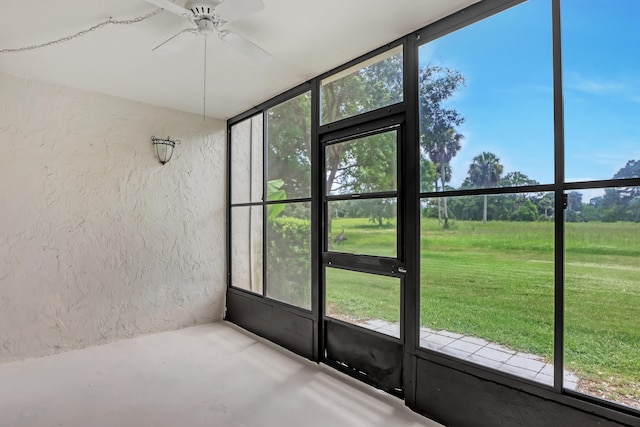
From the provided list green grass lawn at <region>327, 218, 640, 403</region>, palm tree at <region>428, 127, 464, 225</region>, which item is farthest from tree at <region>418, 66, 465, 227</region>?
green grass lawn at <region>327, 218, 640, 403</region>

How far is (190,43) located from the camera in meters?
2.48

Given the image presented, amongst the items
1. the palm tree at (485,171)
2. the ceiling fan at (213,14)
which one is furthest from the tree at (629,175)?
the ceiling fan at (213,14)

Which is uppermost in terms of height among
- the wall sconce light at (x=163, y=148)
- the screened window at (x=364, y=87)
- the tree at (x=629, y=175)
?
the screened window at (x=364, y=87)

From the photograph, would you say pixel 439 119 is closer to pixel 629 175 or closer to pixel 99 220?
pixel 629 175

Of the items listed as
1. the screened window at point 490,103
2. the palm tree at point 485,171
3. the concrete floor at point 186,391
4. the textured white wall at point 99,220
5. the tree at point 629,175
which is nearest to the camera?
the tree at point 629,175

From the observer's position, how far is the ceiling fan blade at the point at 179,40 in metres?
2.08

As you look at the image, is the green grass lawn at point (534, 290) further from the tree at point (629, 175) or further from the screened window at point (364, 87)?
the screened window at point (364, 87)

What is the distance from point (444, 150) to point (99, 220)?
132 inches

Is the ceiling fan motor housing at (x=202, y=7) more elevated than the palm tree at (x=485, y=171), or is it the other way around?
the ceiling fan motor housing at (x=202, y=7)

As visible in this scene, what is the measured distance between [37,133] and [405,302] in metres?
3.60

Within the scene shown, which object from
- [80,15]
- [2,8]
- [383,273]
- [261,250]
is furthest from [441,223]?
[2,8]

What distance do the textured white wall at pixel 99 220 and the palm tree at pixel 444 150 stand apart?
293cm

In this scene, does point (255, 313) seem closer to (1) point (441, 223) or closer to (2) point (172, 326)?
(2) point (172, 326)

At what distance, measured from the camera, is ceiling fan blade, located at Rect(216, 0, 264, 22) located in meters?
1.79
